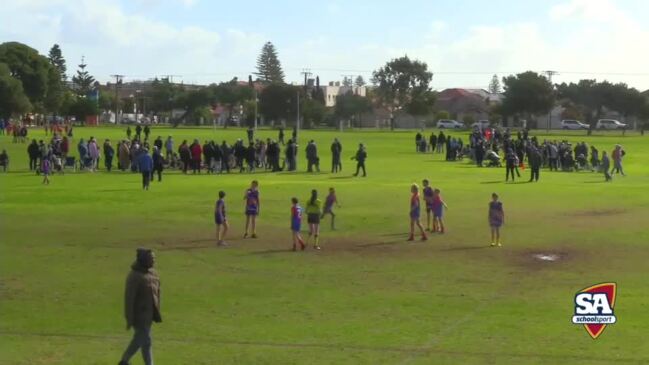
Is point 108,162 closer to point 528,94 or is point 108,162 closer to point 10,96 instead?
point 10,96

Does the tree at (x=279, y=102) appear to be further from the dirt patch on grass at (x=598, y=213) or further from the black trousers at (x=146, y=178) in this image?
the dirt patch on grass at (x=598, y=213)

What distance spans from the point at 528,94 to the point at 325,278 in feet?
334

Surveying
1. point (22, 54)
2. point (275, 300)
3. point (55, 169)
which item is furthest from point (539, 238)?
point (22, 54)

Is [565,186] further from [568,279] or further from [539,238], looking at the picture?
[568,279]

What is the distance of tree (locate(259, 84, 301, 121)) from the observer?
416 feet

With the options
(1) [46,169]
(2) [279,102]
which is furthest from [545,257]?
(2) [279,102]

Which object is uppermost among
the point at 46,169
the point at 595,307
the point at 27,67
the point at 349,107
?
the point at 27,67

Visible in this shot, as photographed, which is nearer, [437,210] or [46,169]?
[437,210]

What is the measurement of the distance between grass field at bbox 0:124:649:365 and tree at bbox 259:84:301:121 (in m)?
89.2

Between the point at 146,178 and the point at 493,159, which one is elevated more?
the point at 493,159

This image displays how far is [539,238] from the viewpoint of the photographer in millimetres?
25969

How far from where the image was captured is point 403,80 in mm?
140625

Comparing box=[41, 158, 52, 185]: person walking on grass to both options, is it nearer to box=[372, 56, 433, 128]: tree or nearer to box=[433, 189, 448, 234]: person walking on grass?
box=[433, 189, 448, 234]: person walking on grass

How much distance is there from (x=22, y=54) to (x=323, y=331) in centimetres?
9904
